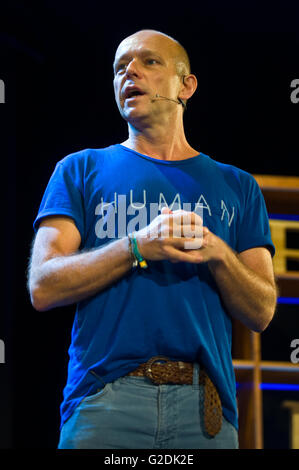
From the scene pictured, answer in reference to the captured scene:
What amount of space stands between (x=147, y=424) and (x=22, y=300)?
159cm

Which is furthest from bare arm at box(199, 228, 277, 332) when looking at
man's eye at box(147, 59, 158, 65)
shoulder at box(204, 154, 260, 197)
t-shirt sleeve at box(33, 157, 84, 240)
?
man's eye at box(147, 59, 158, 65)

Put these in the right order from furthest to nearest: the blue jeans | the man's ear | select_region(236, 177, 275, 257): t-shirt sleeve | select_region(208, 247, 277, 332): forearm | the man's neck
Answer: the man's ear, the man's neck, select_region(236, 177, 275, 257): t-shirt sleeve, select_region(208, 247, 277, 332): forearm, the blue jeans

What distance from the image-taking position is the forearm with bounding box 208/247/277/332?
1.34 m

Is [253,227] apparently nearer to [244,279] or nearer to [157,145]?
[244,279]

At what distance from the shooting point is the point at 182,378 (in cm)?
127

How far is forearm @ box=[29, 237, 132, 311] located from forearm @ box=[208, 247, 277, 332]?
0.19m

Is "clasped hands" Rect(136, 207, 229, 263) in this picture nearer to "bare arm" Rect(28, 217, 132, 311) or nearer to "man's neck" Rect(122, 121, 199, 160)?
"bare arm" Rect(28, 217, 132, 311)

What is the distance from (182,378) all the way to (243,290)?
0.73ft

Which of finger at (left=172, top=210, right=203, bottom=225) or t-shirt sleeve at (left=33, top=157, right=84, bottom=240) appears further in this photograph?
t-shirt sleeve at (left=33, top=157, right=84, bottom=240)

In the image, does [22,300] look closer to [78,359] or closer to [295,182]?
[295,182]

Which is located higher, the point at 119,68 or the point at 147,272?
the point at 119,68

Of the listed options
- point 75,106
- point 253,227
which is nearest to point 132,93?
point 253,227
